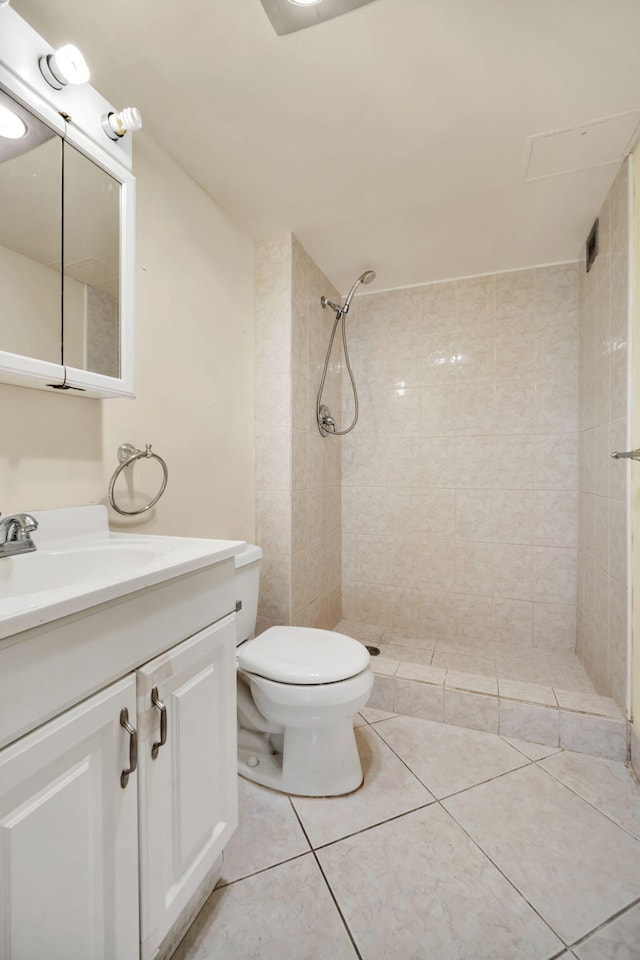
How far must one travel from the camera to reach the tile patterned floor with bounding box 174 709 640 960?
3.00 feet

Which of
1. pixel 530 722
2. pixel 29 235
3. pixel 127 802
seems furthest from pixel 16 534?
pixel 530 722

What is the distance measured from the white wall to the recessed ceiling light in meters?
0.42

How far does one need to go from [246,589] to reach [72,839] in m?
0.95

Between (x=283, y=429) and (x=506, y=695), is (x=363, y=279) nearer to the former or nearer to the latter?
(x=283, y=429)

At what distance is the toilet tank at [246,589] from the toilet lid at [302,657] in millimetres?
63

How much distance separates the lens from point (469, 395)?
7.82ft

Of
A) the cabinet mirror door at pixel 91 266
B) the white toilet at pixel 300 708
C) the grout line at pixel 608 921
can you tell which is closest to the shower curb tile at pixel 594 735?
the grout line at pixel 608 921

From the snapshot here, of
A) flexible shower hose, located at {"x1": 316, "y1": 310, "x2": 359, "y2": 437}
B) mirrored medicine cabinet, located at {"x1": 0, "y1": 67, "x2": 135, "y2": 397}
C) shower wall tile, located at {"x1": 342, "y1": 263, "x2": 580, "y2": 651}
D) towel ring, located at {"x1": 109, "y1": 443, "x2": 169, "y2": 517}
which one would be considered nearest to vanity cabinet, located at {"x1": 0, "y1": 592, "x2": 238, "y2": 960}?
towel ring, located at {"x1": 109, "y1": 443, "x2": 169, "y2": 517}

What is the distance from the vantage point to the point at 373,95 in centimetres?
123

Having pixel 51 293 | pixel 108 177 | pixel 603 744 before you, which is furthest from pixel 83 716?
pixel 603 744

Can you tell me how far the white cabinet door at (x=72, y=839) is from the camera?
0.52 metres

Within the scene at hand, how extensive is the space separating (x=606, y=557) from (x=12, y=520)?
2.01 m

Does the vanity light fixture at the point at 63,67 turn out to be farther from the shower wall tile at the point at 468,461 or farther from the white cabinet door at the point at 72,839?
the shower wall tile at the point at 468,461

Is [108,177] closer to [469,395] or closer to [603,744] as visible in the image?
[469,395]
